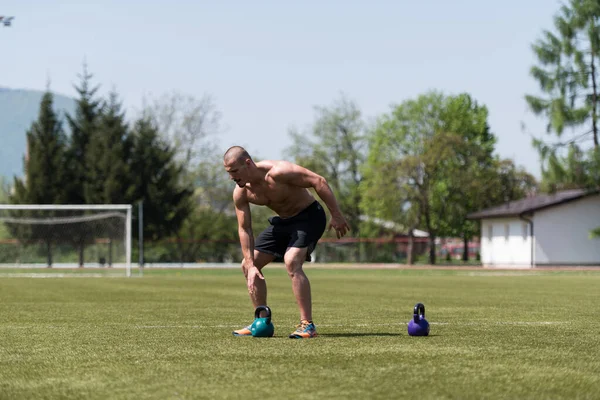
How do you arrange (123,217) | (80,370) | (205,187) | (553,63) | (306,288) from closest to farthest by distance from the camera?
(80,370)
(306,288)
(123,217)
(553,63)
(205,187)

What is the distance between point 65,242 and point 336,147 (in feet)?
123

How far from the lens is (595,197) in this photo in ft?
189

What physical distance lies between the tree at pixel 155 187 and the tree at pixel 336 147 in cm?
2117

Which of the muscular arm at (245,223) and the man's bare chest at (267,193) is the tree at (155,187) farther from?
the man's bare chest at (267,193)

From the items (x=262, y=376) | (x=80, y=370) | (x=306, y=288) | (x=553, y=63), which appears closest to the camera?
(x=262, y=376)

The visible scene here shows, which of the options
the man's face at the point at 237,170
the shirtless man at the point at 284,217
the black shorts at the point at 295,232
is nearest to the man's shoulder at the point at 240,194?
the shirtless man at the point at 284,217

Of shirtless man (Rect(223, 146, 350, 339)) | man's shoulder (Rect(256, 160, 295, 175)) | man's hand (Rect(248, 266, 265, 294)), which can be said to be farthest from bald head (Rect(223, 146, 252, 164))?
man's hand (Rect(248, 266, 265, 294))

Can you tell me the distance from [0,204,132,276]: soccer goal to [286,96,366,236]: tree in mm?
33077

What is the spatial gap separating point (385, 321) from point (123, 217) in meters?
39.1

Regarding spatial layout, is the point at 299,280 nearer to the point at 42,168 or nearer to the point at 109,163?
the point at 109,163

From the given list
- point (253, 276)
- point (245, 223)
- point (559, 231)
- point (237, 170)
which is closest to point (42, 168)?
point (559, 231)

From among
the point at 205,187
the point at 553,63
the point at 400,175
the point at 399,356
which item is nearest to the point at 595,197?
the point at 553,63

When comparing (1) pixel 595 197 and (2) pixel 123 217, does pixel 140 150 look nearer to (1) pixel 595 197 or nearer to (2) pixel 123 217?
(2) pixel 123 217

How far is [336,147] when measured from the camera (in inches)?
3270
